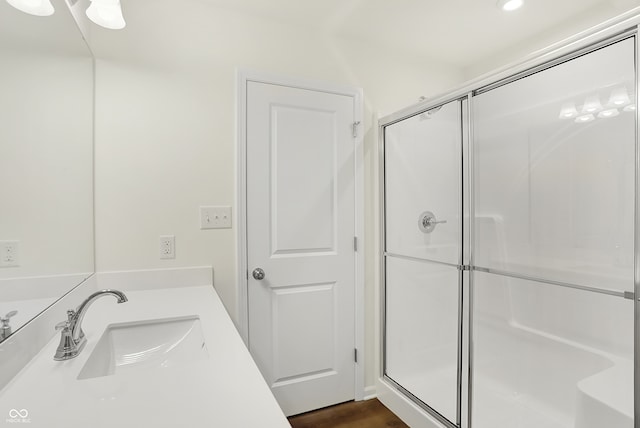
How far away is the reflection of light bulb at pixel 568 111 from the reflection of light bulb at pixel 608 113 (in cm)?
8

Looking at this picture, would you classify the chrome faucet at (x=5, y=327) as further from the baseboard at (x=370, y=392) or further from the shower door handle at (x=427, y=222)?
the baseboard at (x=370, y=392)

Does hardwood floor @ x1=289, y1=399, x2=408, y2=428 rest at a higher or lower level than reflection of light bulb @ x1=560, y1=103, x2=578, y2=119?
lower

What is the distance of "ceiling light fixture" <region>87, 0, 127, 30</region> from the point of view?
4.13 feet

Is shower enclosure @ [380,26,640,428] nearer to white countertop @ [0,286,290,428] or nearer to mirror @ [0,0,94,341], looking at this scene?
white countertop @ [0,286,290,428]

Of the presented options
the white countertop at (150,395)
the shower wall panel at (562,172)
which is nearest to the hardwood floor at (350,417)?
the shower wall panel at (562,172)

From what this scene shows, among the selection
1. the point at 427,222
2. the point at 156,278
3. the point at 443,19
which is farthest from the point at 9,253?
the point at 443,19

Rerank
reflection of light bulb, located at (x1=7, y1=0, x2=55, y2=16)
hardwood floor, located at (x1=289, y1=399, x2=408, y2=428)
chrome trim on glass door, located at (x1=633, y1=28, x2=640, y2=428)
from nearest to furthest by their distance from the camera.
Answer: reflection of light bulb, located at (x1=7, y1=0, x2=55, y2=16)
chrome trim on glass door, located at (x1=633, y1=28, x2=640, y2=428)
hardwood floor, located at (x1=289, y1=399, x2=408, y2=428)

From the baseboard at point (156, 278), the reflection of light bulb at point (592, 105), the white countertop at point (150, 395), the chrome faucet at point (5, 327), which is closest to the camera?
the white countertop at point (150, 395)

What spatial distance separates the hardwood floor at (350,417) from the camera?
200 cm

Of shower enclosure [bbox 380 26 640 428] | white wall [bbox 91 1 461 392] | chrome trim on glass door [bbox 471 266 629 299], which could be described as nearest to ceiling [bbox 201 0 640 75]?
white wall [bbox 91 1 461 392]

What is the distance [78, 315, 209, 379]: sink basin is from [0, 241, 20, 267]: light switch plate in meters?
0.38

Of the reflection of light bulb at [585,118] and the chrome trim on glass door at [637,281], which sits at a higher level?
the reflection of light bulb at [585,118]

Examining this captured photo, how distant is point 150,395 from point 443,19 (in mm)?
2320

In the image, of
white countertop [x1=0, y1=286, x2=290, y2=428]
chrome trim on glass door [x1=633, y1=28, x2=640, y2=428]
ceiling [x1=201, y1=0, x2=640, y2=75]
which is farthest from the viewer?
ceiling [x1=201, y1=0, x2=640, y2=75]
